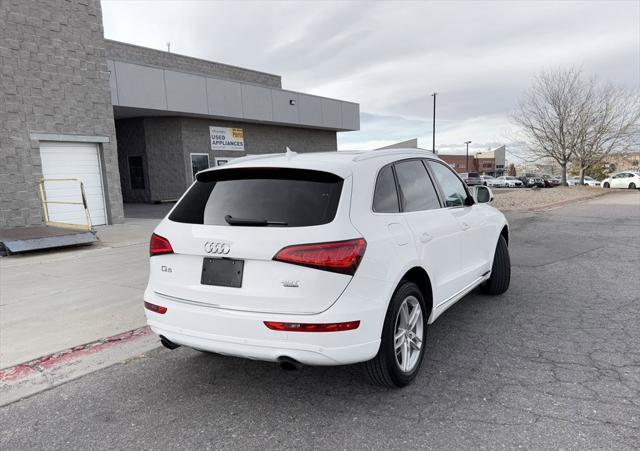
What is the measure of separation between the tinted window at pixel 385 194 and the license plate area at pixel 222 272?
3.38 feet

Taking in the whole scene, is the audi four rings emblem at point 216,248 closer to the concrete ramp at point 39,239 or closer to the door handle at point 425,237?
the door handle at point 425,237

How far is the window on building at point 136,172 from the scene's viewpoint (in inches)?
913

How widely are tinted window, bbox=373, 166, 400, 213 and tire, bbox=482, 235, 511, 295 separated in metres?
2.55

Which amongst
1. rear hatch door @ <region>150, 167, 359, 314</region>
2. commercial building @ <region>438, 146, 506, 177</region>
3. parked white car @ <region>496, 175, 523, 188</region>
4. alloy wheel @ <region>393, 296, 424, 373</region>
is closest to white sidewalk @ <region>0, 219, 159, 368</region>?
rear hatch door @ <region>150, 167, 359, 314</region>

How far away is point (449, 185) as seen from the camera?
4566 mm

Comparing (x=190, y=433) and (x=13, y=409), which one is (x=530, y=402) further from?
(x=13, y=409)

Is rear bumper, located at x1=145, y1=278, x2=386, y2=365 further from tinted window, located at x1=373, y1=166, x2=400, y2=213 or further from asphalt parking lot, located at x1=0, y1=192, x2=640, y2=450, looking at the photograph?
tinted window, located at x1=373, y1=166, x2=400, y2=213

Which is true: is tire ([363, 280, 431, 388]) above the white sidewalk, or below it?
above

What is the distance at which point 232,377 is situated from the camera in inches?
144

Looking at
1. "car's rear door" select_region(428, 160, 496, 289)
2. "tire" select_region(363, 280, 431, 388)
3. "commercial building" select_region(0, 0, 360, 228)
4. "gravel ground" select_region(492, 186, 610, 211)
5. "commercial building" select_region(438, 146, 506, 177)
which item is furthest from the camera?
"commercial building" select_region(438, 146, 506, 177)

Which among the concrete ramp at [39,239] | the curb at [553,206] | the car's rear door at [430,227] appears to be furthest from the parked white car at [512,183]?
the car's rear door at [430,227]

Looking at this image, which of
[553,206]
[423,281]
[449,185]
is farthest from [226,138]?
[423,281]

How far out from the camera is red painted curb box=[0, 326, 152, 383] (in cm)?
381

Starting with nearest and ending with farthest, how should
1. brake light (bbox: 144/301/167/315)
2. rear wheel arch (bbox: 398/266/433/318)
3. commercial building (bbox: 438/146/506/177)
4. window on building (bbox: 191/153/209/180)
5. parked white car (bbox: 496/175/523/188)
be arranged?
brake light (bbox: 144/301/167/315) → rear wheel arch (bbox: 398/266/433/318) → window on building (bbox: 191/153/209/180) → parked white car (bbox: 496/175/523/188) → commercial building (bbox: 438/146/506/177)
